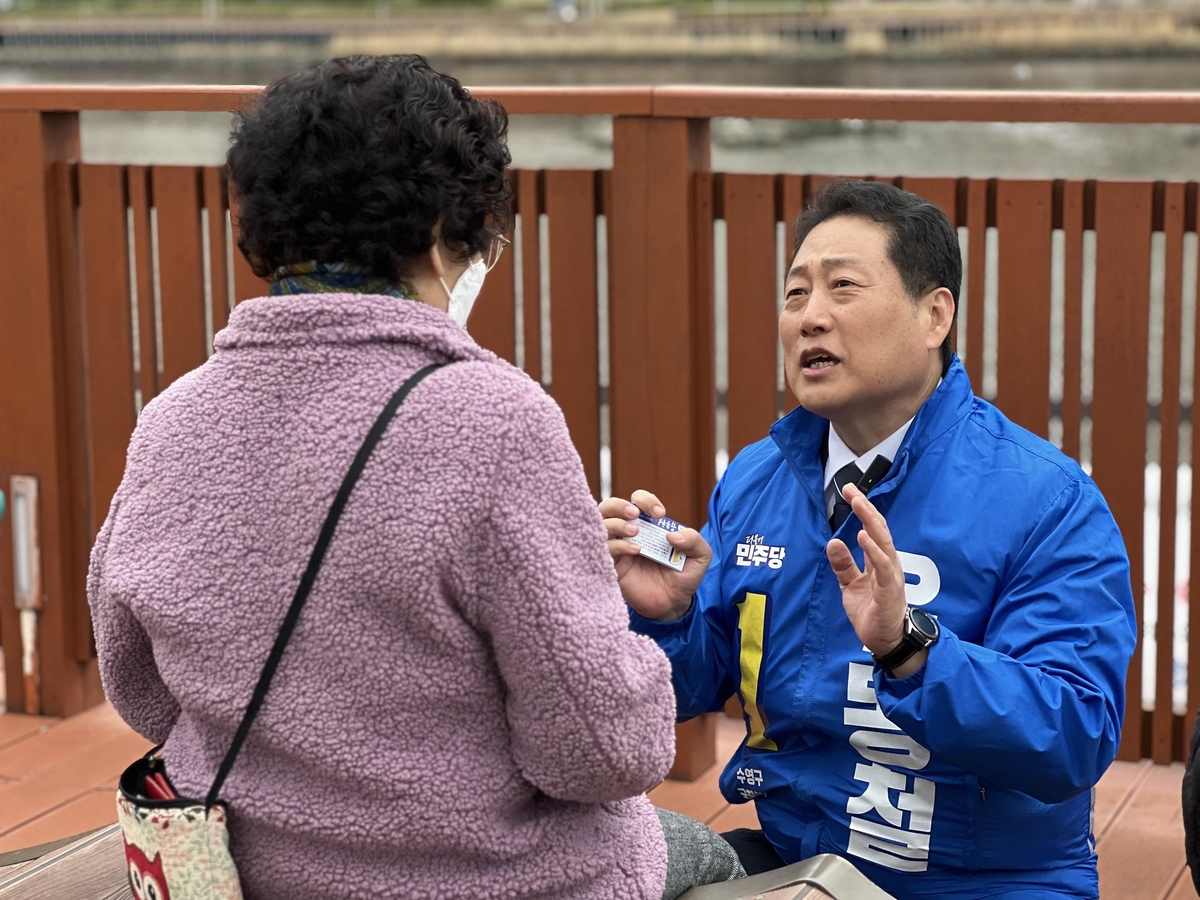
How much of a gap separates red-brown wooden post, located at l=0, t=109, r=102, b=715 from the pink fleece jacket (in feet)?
7.83

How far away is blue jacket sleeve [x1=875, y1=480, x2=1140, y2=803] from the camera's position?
1.75 meters

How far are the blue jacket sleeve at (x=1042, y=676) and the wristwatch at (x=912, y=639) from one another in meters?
0.02

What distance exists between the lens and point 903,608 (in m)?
1.73

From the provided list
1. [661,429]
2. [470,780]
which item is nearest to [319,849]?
[470,780]

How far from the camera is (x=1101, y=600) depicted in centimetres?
187

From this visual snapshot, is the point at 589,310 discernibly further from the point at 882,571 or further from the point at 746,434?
the point at 882,571

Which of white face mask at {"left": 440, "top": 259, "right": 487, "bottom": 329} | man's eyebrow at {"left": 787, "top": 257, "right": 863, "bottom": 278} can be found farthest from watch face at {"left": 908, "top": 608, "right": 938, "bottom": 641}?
white face mask at {"left": 440, "top": 259, "right": 487, "bottom": 329}

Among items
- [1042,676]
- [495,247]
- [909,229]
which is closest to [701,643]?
[1042,676]

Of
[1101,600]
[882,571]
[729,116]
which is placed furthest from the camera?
[729,116]

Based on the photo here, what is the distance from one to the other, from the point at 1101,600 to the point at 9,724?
9.32 ft

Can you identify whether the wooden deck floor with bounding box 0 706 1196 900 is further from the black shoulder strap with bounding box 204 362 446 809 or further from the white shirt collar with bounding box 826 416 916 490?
the black shoulder strap with bounding box 204 362 446 809

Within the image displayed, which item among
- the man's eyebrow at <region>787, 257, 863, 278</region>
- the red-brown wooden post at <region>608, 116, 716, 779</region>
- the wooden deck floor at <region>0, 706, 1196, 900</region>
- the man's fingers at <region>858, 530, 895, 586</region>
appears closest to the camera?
the man's fingers at <region>858, 530, 895, 586</region>

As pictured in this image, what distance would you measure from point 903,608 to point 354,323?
71 centimetres

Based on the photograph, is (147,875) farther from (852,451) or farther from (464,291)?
(852,451)
